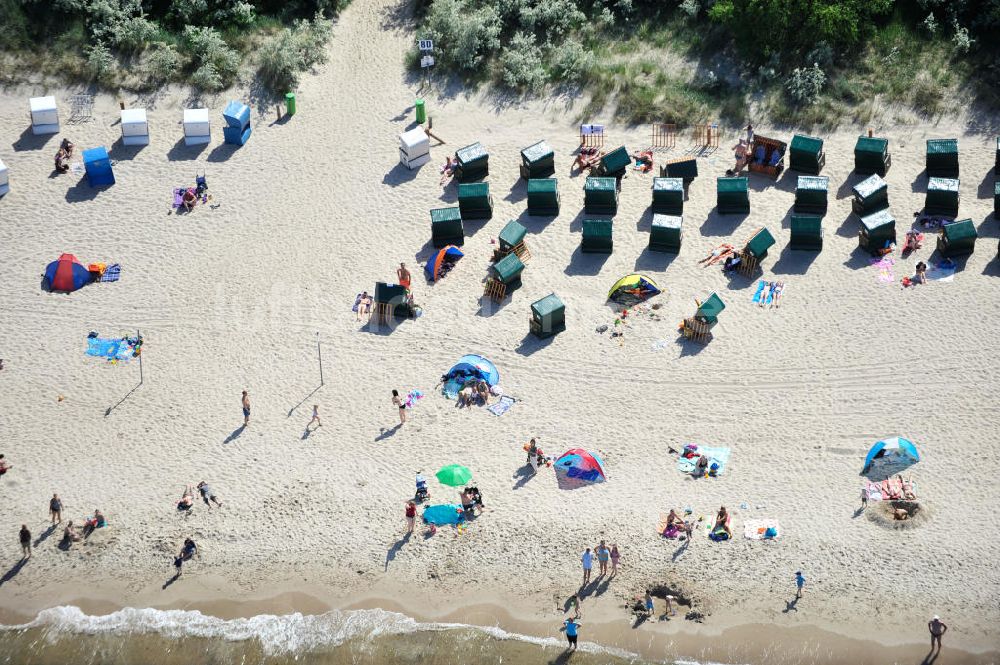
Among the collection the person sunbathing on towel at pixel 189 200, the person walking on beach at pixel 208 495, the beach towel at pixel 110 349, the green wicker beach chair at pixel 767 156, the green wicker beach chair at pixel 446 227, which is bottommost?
the person walking on beach at pixel 208 495

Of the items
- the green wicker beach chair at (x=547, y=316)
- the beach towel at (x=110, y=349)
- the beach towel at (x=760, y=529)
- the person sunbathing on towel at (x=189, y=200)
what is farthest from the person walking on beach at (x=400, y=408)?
the person sunbathing on towel at (x=189, y=200)

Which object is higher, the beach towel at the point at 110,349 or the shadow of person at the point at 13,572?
the beach towel at the point at 110,349

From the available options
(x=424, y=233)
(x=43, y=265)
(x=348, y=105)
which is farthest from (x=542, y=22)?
(x=43, y=265)

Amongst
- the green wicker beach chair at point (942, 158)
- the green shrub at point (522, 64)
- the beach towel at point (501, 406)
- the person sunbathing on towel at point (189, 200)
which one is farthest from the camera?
the green shrub at point (522, 64)

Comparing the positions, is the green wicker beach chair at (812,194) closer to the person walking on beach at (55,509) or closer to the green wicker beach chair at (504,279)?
the green wicker beach chair at (504,279)

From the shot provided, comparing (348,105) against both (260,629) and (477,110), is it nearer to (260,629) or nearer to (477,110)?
(477,110)

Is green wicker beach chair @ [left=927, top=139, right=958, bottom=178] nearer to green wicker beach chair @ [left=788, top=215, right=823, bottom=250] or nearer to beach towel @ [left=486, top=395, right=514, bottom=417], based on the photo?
green wicker beach chair @ [left=788, top=215, right=823, bottom=250]

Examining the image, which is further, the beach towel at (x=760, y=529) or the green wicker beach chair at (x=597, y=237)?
the green wicker beach chair at (x=597, y=237)
